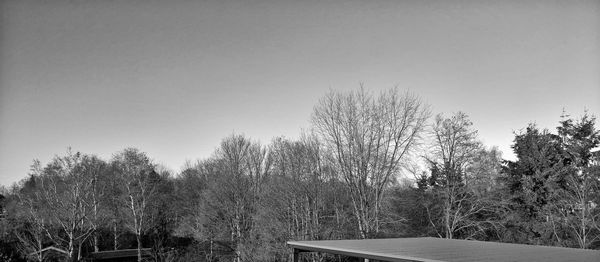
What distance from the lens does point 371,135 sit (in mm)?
18625

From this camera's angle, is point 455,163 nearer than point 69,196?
Yes

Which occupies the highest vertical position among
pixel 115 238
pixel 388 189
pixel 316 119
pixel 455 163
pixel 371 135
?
pixel 316 119

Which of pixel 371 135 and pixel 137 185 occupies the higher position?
pixel 371 135

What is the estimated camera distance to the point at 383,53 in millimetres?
14977

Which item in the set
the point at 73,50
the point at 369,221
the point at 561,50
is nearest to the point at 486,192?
the point at 369,221

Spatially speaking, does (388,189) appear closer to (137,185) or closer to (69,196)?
(69,196)

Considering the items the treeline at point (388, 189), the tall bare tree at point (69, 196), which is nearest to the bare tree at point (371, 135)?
the treeline at point (388, 189)

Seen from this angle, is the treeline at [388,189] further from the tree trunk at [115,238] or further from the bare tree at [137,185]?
the tree trunk at [115,238]

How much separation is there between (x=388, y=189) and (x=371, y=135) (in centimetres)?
297

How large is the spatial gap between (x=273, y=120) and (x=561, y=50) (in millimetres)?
12892

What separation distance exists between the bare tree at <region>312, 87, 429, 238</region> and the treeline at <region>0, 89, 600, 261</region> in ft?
0.16

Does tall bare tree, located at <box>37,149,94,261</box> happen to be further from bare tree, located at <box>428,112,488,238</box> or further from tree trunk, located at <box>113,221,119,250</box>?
bare tree, located at <box>428,112,488,238</box>

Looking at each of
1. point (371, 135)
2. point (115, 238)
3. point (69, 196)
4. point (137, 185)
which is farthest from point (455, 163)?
point (115, 238)

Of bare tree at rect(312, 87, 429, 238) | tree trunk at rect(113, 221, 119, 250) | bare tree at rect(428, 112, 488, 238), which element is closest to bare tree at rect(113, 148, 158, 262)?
tree trunk at rect(113, 221, 119, 250)
